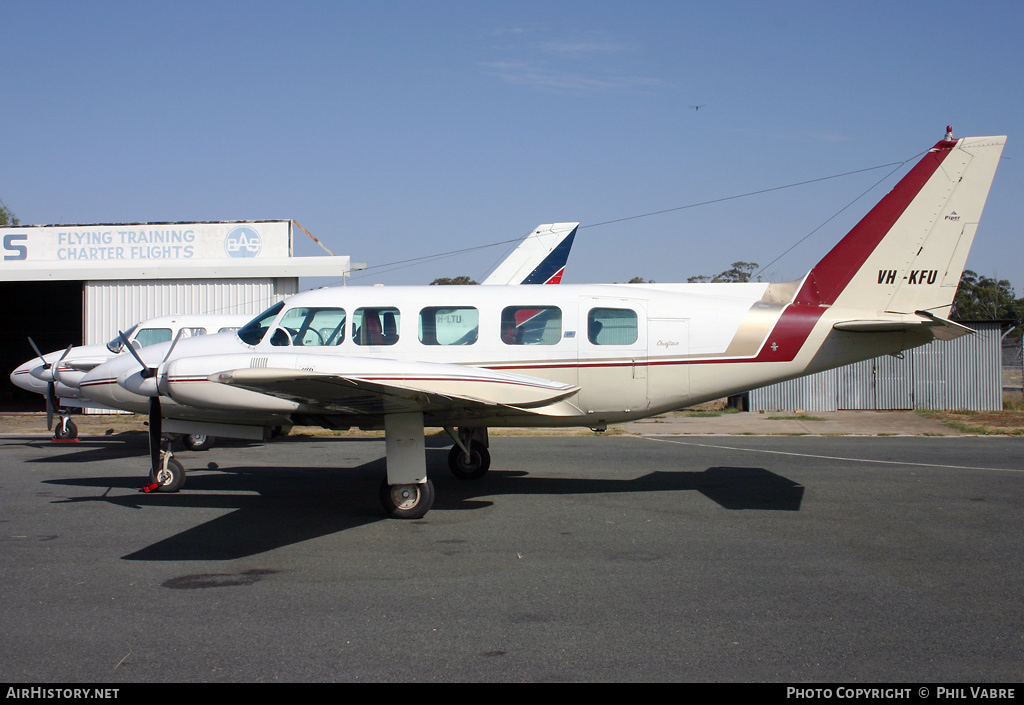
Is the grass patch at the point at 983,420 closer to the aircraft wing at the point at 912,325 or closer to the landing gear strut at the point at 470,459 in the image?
the aircraft wing at the point at 912,325

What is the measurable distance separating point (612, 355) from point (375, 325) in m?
3.11

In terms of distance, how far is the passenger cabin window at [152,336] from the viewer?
53.8 ft

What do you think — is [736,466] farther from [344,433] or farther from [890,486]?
[344,433]

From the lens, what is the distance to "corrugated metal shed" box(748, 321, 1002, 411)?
2400 cm

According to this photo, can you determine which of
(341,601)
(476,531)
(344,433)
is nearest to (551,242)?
(344,433)

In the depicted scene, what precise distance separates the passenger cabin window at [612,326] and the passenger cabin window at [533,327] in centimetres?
43

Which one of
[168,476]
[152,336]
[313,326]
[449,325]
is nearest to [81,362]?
[152,336]

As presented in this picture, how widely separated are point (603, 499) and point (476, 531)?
2.29m

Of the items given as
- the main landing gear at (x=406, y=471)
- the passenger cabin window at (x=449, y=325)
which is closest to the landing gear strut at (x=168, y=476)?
the main landing gear at (x=406, y=471)

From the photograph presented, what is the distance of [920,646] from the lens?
498 centimetres

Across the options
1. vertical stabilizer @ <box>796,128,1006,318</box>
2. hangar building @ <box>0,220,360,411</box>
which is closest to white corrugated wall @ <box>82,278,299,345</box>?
hangar building @ <box>0,220,360,411</box>

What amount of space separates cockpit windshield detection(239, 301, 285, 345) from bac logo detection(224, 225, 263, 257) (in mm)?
15001

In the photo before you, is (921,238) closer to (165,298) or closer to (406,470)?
(406,470)

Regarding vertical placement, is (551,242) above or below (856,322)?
above
